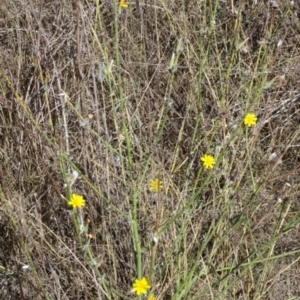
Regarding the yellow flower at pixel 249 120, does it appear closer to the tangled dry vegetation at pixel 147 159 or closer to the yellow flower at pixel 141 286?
the tangled dry vegetation at pixel 147 159

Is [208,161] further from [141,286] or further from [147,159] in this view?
[141,286]

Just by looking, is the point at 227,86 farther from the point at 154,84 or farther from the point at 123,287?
the point at 123,287

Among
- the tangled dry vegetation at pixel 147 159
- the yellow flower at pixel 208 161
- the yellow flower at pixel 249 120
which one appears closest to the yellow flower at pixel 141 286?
the tangled dry vegetation at pixel 147 159

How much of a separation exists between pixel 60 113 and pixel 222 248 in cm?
64

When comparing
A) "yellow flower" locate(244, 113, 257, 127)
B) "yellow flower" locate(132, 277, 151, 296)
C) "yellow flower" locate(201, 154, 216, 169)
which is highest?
"yellow flower" locate(244, 113, 257, 127)

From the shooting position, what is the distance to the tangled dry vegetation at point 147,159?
1606 mm

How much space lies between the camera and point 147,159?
1.58m

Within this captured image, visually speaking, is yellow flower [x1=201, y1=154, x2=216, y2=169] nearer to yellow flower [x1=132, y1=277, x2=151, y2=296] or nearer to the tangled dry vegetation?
the tangled dry vegetation

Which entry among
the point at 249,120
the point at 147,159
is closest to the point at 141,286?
the point at 147,159

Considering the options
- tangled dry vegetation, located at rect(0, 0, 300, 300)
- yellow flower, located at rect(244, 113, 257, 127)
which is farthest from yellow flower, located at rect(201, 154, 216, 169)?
yellow flower, located at rect(244, 113, 257, 127)

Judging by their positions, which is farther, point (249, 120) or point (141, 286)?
point (249, 120)

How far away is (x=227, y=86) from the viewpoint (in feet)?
6.42

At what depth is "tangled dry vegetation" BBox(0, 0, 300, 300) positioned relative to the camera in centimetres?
161

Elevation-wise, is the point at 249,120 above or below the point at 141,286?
above
